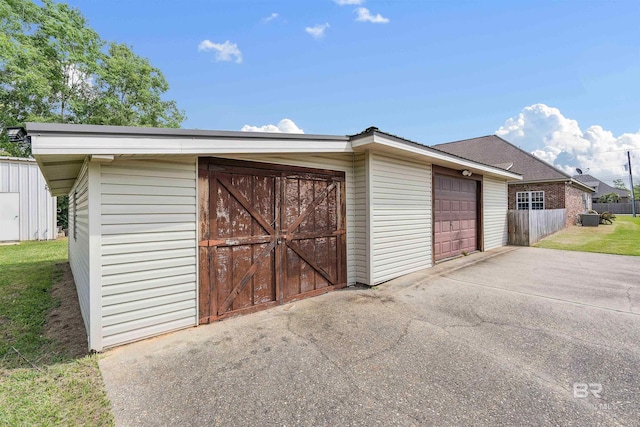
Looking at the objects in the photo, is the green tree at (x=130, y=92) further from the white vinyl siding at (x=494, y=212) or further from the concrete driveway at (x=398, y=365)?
the white vinyl siding at (x=494, y=212)

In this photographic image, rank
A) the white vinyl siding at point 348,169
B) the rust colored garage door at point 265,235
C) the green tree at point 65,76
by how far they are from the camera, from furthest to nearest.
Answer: the green tree at point 65,76 → the white vinyl siding at point 348,169 → the rust colored garage door at point 265,235

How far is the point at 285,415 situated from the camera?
2.19 metres


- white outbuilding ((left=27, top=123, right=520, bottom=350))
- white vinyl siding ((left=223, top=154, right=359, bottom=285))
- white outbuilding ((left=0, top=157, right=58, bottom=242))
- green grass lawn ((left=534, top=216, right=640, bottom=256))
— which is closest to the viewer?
white outbuilding ((left=27, top=123, right=520, bottom=350))

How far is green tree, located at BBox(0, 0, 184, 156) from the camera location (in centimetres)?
1549

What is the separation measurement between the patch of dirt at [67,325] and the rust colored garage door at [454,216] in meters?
7.33

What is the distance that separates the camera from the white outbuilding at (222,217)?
320 cm

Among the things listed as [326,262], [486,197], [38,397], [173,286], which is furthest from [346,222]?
[486,197]

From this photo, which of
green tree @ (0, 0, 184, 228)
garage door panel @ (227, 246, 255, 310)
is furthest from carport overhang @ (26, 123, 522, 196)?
green tree @ (0, 0, 184, 228)

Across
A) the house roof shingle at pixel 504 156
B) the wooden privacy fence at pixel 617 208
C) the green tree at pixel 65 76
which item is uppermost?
the green tree at pixel 65 76

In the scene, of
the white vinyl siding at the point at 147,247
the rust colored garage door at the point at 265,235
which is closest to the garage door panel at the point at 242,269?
the rust colored garage door at the point at 265,235

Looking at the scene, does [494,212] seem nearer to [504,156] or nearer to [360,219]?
[360,219]

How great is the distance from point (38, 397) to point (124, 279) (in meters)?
1.23

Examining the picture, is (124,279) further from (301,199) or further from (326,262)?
(326,262)

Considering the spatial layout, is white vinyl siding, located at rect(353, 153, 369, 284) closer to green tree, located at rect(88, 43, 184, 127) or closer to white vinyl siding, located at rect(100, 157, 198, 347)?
white vinyl siding, located at rect(100, 157, 198, 347)
